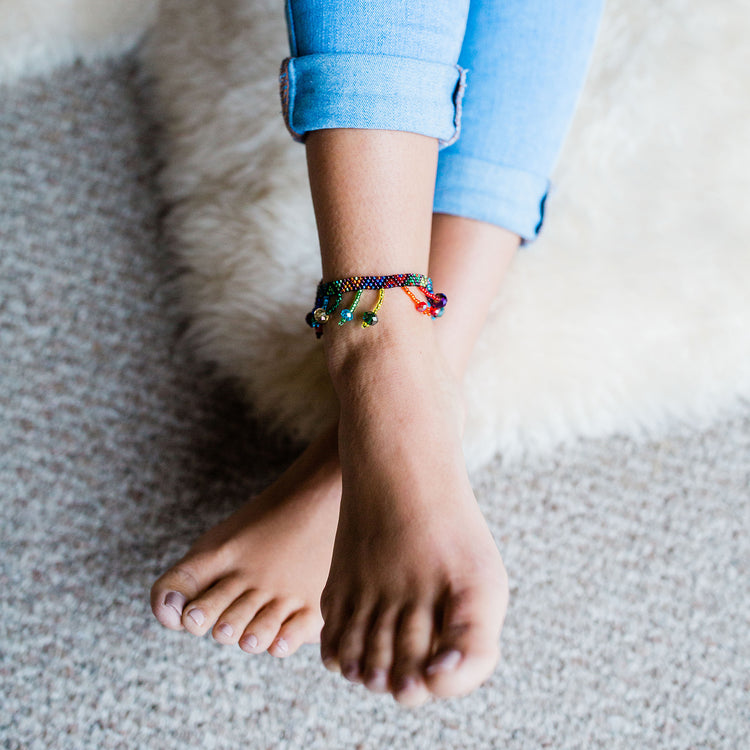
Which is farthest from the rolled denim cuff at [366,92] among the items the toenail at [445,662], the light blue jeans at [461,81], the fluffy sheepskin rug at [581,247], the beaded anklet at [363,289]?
the toenail at [445,662]

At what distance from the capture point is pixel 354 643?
Result: 453 mm

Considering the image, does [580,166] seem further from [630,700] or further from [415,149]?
[630,700]

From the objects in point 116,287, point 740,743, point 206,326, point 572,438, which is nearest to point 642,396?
point 572,438

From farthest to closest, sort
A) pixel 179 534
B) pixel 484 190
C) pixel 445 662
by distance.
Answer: pixel 179 534
pixel 484 190
pixel 445 662

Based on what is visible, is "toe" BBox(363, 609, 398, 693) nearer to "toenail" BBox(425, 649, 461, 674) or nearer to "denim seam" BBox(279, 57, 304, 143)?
"toenail" BBox(425, 649, 461, 674)

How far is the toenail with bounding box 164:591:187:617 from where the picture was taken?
0.60 meters

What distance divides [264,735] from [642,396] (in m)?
0.52

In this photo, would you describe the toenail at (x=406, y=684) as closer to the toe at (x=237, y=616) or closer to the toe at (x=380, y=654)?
the toe at (x=380, y=654)

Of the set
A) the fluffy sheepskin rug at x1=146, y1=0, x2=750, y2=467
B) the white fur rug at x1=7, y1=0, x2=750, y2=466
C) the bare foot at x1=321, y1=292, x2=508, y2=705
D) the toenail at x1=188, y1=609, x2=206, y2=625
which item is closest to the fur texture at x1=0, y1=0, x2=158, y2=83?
the white fur rug at x1=7, y1=0, x2=750, y2=466

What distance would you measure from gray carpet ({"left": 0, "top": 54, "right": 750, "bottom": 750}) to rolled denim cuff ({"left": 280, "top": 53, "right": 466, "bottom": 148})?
36 cm

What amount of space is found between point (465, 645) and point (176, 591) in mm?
300

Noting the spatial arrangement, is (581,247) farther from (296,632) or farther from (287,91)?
(296,632)

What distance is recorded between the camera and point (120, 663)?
674 mm

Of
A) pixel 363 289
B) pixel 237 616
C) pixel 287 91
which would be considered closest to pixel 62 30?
pixel 287 91
